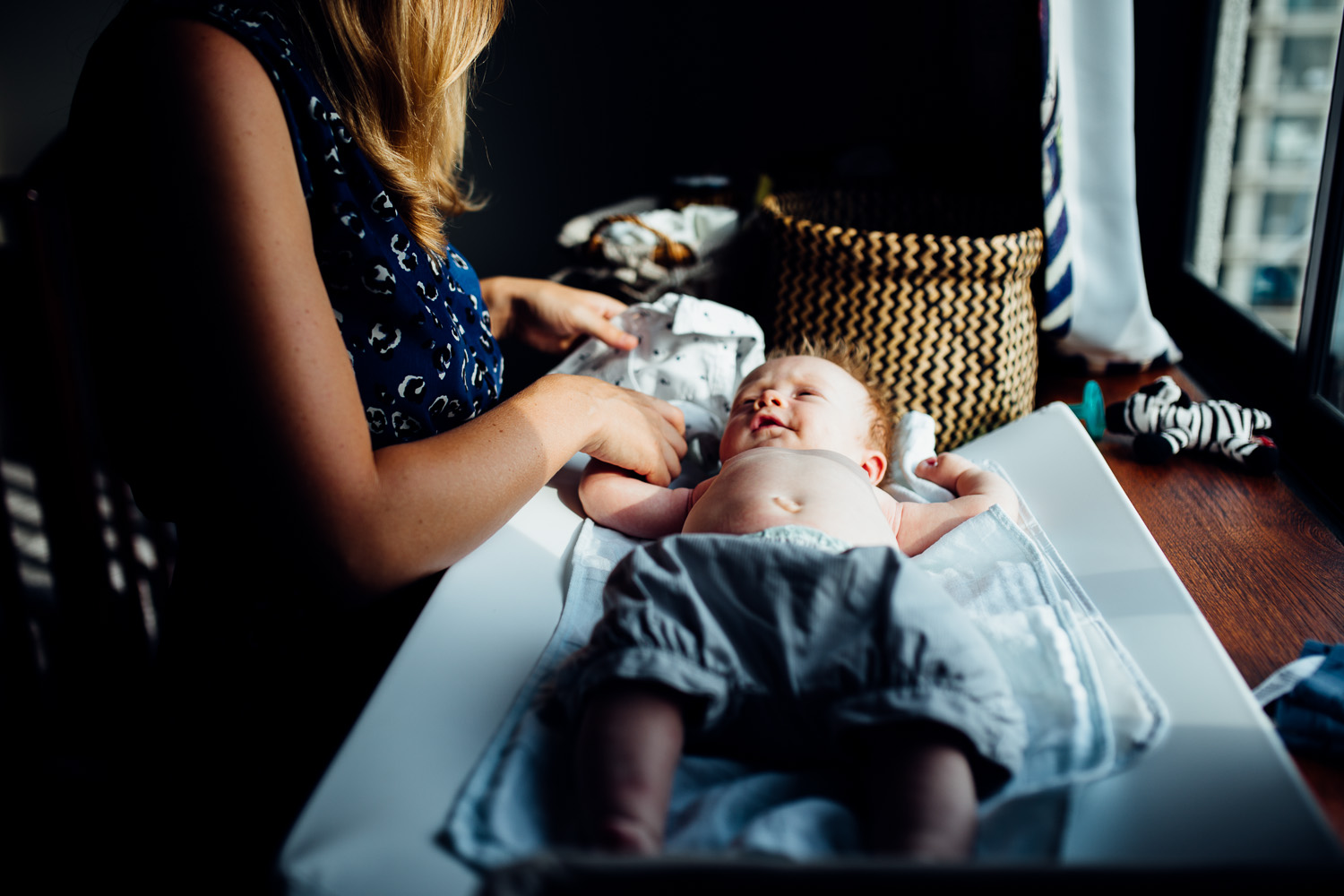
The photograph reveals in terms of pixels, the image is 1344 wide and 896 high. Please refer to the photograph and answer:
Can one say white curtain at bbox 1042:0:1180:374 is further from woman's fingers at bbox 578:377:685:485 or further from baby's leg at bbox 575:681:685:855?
Answer: baby's leg at bbox 575:681:685:855

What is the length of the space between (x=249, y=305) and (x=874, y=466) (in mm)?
763

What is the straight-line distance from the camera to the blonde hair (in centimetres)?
75

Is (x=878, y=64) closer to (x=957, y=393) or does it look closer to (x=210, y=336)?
(x=957, y=393)

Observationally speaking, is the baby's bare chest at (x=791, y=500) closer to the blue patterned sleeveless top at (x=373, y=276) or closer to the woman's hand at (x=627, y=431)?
the woman's hand at (x=627, y=431)

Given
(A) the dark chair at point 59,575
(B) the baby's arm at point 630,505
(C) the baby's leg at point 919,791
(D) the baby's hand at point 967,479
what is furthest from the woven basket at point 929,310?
(A) the dark chair at point 59,575

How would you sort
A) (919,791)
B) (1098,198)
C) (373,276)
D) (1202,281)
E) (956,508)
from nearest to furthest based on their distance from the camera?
(919,791)
(373,276)
(956,508)
(1098,198)
(1202,281)

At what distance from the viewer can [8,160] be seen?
98.4 inches

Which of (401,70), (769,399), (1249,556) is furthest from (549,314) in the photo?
(1249,556)

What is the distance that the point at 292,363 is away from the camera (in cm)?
59

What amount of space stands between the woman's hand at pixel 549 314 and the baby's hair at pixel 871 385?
0.30 metres

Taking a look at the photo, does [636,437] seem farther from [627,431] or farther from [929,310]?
[929,310]

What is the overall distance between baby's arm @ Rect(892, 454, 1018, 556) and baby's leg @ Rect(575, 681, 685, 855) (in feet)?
1.41

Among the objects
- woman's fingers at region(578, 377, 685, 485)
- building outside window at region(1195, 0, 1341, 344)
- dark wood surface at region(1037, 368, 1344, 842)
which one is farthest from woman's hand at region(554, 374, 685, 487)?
building outside window at region(1195, 0, 1341, 344)

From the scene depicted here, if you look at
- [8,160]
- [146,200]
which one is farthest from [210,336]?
[8,160]
